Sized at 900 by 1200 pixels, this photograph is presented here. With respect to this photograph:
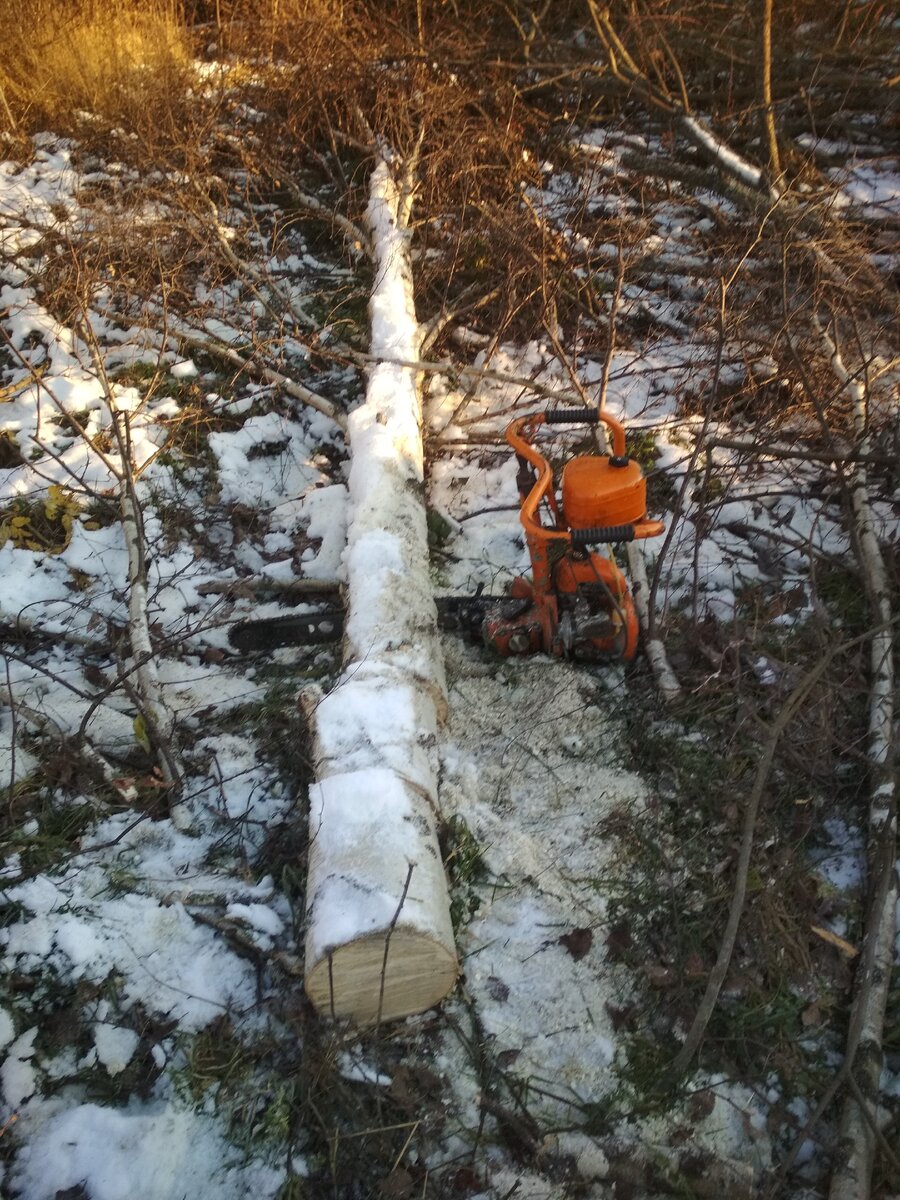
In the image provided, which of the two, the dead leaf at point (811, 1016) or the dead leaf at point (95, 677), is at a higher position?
the dead leaf at point (95, 677)

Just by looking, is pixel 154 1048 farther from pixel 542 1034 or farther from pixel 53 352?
pixel 53 352

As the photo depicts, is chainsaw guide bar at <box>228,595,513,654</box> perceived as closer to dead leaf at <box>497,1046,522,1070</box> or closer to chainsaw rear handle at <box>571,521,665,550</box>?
chainsaw rear handle at <box>571,521,665,550</box>

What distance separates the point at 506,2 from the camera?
7.42 m

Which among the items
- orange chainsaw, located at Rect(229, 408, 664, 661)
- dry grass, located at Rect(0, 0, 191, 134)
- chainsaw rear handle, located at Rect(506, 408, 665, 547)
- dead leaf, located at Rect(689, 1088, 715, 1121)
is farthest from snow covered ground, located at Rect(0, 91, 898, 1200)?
dry grass, located at Rect(0, 0, 191, 134)

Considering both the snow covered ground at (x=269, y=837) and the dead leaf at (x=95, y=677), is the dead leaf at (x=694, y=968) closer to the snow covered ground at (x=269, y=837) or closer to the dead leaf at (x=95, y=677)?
Result: the snow covered ground at (x=269, y=837)

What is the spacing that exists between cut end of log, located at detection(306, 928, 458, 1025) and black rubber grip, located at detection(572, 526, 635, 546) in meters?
1.43

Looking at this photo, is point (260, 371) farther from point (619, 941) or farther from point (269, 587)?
point (619, 941)

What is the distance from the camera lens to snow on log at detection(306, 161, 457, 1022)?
2.24m

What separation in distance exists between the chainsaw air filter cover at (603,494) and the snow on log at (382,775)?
30.1 inches

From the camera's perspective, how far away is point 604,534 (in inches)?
113

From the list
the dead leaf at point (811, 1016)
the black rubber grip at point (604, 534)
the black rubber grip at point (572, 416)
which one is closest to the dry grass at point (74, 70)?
the black rubber grip at point (572, 416)

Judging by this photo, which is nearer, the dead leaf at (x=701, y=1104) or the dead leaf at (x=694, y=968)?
the dead leaf at (x=701, y=1104)

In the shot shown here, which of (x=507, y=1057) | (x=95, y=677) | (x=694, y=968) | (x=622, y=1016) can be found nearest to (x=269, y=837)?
(x=507, y=1057)

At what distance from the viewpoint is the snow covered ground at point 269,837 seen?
2.16m
